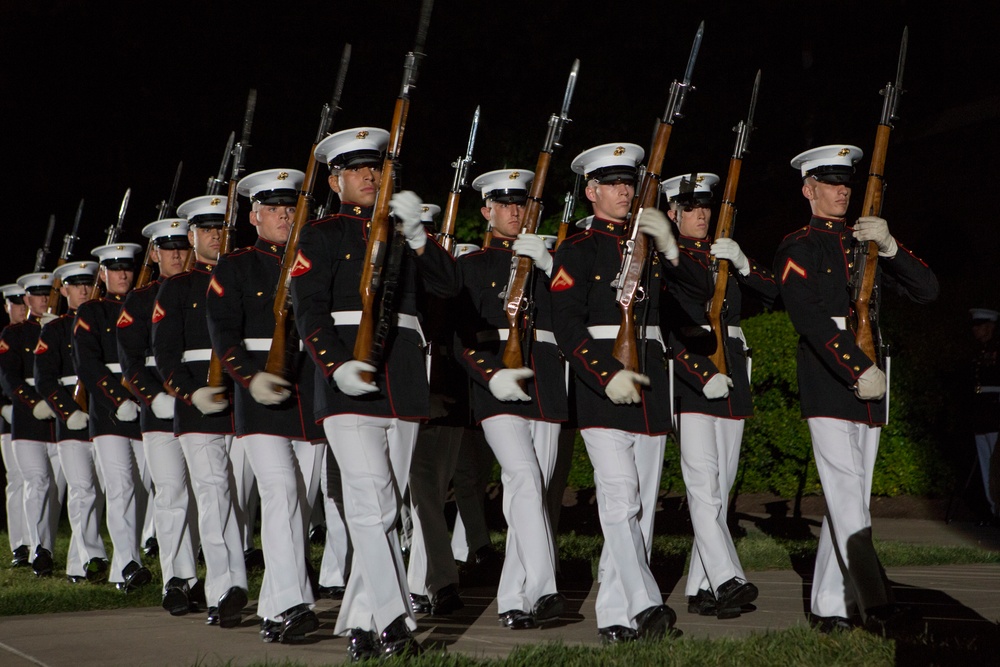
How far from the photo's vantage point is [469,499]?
9391 mm

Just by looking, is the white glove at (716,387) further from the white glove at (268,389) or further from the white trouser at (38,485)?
the white trouser at (38,485)

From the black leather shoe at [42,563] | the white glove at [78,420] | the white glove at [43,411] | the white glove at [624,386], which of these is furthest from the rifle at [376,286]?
the white glove at [43,411]

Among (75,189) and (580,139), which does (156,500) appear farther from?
(75,189)

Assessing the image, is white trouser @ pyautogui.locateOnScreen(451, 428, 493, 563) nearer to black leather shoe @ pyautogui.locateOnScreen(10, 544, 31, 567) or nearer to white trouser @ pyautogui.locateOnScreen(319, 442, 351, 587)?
white trouser @ pyautogui.locateOnScreen(319, 442, 351, 587)

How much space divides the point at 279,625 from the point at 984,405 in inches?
294

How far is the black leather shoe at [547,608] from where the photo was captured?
255 inches

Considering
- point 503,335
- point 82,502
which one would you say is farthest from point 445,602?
point 82,502

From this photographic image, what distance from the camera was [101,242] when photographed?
72.1 feet

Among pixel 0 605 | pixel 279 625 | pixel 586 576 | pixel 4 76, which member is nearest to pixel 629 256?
pixel 279 625

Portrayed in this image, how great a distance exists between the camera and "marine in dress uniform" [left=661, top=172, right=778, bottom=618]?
Answer: 6707 mm

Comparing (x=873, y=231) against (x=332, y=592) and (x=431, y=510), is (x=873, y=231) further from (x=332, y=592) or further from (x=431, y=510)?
(x=332, y=592)

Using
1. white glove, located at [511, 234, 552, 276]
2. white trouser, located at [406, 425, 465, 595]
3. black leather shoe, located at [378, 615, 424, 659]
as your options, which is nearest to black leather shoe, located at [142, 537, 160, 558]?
white trouser, located at [406, 425, 465, 595]

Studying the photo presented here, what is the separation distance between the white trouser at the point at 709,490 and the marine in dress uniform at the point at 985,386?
4738 mm

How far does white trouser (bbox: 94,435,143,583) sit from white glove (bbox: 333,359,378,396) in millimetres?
4130
